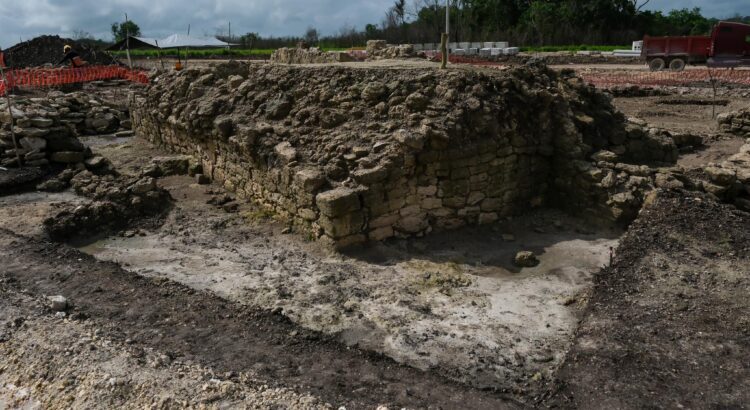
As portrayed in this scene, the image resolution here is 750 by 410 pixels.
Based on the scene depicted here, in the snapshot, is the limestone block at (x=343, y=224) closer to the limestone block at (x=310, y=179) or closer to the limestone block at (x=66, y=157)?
the limestone block at (x=310, y=179)

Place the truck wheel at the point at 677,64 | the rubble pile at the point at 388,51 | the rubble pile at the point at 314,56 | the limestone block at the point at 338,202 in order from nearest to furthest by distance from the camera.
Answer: the limestone block at the point at 338,202 → the rubble pile at the point at 388,51 → the rubble pile at the point at 314,56 → the truck wheel at the point at 677,64

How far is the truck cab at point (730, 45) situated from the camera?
24234mm

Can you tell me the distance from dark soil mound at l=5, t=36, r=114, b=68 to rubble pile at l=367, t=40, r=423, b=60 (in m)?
26.4

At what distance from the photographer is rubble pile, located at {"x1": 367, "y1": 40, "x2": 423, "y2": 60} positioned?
12.2 metres

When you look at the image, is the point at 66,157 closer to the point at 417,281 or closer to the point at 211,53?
the point at 417,281

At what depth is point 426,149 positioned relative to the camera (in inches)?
307

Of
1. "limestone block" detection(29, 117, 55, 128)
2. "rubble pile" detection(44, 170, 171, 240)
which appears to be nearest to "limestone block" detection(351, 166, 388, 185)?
"rubble pile" detection(44, 170, 171, 240)

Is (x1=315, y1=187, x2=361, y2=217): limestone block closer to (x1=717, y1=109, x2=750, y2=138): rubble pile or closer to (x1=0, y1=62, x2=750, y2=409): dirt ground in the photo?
(x1=0, y1=62, x2=750, y2=409): dirt ground

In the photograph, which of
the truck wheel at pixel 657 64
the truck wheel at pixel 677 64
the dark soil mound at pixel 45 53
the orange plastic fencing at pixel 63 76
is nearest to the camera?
the orange plastic fencing at pixel 63 76

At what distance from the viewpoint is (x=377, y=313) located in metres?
5.98

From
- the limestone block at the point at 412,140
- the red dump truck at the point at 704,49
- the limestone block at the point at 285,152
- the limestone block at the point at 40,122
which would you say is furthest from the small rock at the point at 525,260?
the red dump truck at the point at 704,49

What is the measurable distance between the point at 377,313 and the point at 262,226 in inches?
134

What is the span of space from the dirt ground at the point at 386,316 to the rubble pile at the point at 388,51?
5326 millimetres

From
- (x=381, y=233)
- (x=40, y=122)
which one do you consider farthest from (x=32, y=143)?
(x=381, y=233)
